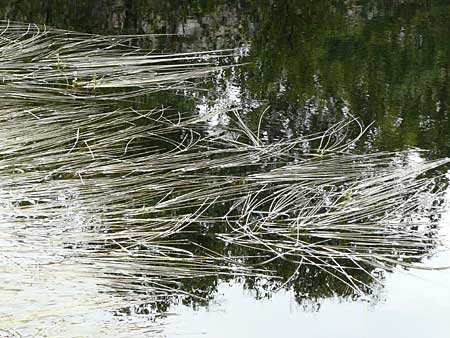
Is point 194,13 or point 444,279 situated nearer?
point 444,279

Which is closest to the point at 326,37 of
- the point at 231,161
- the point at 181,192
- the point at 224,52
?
the point at 224,52

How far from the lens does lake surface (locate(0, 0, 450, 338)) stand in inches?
104

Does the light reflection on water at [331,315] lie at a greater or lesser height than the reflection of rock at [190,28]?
lesser

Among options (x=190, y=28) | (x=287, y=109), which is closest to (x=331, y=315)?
(x=287, y=109)

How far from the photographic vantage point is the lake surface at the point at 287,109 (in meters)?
2.64

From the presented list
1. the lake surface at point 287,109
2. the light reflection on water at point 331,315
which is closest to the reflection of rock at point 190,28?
the lake surface at point 287,109

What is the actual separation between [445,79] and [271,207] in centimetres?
224

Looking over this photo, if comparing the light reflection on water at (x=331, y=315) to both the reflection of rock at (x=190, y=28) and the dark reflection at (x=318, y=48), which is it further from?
the reflection of rock at (x=190, y=28)

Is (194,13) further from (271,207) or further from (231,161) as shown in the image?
(271,207)

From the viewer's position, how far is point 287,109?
180 inches

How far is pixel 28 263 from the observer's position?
2.84 m

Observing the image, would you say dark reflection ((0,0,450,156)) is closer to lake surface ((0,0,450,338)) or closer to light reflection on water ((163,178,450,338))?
lake surface ((0,0,450,338))

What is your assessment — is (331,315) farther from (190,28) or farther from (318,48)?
(190,28)

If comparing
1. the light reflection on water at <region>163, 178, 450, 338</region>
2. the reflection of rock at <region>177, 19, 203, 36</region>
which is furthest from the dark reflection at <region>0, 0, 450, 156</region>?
the light reflection on water at <region>163, 178, 450, 338</region>
